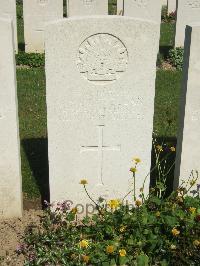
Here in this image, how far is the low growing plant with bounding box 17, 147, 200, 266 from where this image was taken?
3299 mm

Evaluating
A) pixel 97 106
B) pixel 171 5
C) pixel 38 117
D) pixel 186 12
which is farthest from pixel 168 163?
pixel 171 5

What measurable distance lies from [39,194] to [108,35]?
1.90 metres

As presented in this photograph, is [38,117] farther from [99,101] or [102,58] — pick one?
[102,58]

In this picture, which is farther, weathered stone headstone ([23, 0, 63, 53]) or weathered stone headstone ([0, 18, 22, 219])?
weathered stone headstone ([23, 0, 63, 53])

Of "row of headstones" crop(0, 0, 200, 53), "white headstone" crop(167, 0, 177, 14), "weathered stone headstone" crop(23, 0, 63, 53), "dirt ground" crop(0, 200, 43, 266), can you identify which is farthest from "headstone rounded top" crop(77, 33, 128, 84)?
"white headstone" crop(167, 0, 177, 14)

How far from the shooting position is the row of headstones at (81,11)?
984cm

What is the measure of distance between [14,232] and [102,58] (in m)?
1.73

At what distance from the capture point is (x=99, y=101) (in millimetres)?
3777

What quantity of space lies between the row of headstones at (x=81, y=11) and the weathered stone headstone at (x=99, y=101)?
6176mm

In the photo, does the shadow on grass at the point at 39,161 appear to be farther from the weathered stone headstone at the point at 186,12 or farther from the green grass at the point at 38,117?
the weathered stone headstone at the point at 186,12

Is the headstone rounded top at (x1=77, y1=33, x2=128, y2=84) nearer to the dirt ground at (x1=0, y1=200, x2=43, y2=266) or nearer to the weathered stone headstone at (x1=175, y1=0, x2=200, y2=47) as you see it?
the dirt ground at (x1=0, y1=200, x2=43, y2=266)

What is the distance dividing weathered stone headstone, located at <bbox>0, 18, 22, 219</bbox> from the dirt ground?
96 mm

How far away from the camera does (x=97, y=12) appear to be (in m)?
10.2

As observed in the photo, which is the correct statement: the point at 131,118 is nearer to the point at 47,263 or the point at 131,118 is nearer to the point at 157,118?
the point at 47,263
